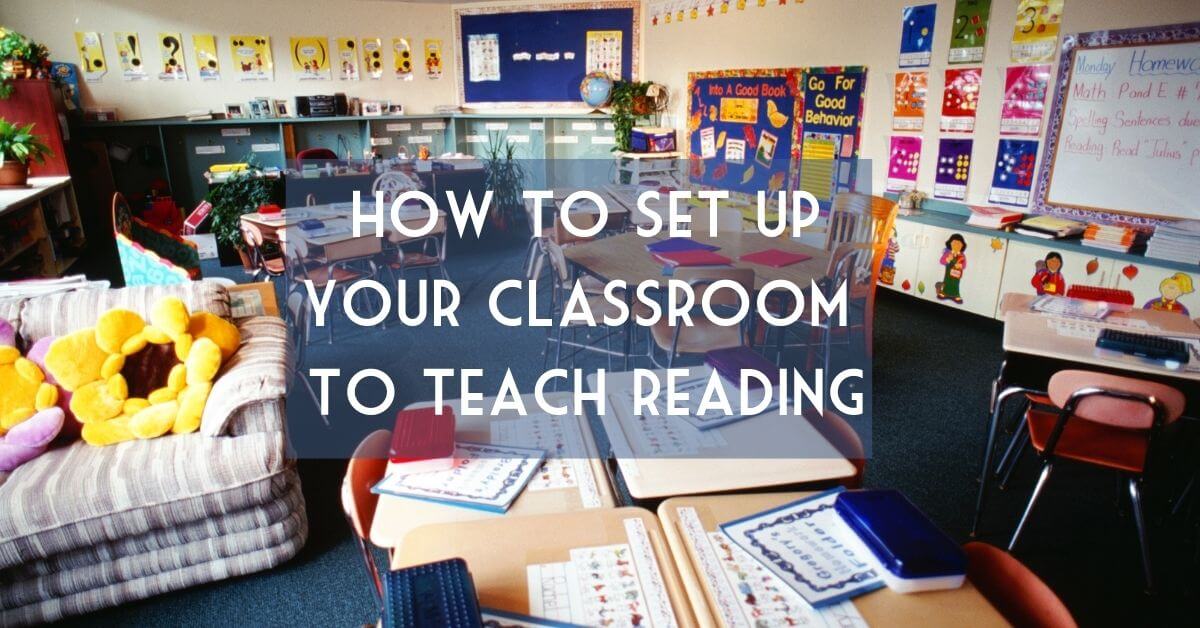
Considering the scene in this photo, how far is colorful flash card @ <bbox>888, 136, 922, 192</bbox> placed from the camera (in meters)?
5.21

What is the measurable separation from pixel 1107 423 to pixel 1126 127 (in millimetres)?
2823

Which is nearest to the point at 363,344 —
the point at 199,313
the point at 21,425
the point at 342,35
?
the point at 199,313

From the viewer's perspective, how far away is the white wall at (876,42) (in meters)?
4.16

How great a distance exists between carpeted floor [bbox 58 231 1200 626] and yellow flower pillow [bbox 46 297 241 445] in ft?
2.06

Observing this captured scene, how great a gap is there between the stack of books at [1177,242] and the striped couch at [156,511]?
4.56 metres

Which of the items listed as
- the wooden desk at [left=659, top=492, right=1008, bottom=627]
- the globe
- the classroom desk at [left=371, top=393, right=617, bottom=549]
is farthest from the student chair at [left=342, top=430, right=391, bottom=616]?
the globe

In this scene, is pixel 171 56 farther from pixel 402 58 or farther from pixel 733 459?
pixel 733 459

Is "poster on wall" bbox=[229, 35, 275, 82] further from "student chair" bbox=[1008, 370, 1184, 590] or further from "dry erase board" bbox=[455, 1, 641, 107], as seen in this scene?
"student chair" bbox=[1008, 370, 1184, 590]

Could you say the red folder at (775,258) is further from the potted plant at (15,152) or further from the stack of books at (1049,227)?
the potted plant at (15,152)

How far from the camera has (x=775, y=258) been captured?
3816 mm

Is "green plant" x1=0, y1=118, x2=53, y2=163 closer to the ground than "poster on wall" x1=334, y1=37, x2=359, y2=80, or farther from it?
closer to the ground

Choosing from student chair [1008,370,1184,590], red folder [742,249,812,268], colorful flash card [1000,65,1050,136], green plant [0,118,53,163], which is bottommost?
student chair [1008,370,1184,590]

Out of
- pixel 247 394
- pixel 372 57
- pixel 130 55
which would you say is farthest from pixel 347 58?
pixel 247 394

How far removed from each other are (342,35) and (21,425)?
710 centimetres
